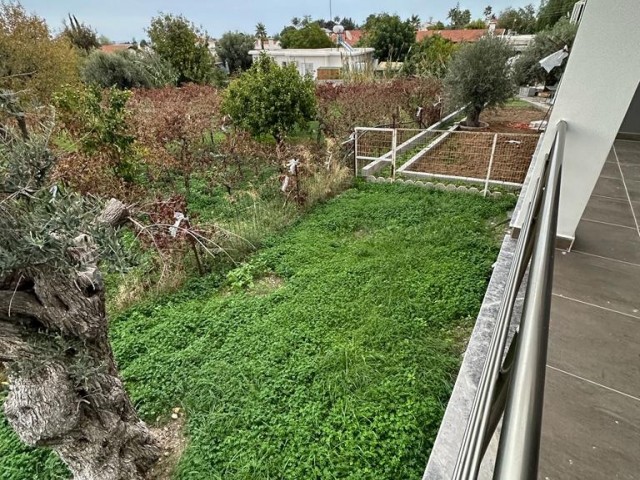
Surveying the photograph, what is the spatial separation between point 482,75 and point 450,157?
8.99 ft

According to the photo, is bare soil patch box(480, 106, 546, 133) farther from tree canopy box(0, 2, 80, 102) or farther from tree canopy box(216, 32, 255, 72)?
tree canopy box(216, 32, 255, 72)

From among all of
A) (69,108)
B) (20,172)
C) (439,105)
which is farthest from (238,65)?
(20,172)

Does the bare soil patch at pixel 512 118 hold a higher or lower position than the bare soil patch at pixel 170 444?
lower

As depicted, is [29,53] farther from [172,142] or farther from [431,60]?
[431,60]

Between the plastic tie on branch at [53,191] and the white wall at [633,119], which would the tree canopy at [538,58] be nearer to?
the white wall at [633,119]

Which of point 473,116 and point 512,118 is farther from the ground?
point 473,116

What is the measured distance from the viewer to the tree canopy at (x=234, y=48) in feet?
70.9

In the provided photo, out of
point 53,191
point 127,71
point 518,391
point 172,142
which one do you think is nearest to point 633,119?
point 518,391

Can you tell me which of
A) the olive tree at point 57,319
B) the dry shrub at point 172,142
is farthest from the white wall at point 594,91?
the dry shrub at point 172,142

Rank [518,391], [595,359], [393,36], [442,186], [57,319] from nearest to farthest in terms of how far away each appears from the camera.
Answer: [518,391] < [57,319] < [595,359] < [442,186] < [393,36]

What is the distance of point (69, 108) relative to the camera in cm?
486

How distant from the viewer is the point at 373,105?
8828 millimetres

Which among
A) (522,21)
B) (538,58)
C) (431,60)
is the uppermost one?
(522,21)

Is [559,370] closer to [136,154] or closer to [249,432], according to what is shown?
[249,432]
